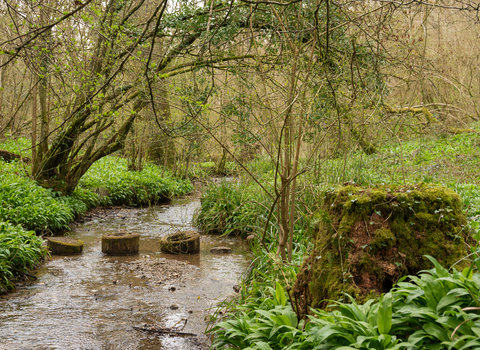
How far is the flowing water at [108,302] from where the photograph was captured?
4281mm

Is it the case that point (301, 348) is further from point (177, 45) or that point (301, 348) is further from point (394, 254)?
point (177, 45)

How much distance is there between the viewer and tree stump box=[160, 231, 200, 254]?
7902 mm

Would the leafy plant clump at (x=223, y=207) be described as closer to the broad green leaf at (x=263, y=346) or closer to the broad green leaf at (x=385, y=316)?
the broad green leaf at (x=263, y=346)

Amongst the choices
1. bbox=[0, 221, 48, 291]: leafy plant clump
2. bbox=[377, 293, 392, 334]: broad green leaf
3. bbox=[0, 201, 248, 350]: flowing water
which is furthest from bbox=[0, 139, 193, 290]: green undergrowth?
bbox=[377, 293, 392, 334]: broad green leaf

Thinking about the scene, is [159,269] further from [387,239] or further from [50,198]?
[387,239]

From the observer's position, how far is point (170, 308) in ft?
17.1

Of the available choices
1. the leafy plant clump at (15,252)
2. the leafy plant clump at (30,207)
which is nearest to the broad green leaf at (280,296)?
the leafy plant clump at (15,252)

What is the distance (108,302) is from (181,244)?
261cm

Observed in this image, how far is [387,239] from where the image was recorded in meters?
3.10

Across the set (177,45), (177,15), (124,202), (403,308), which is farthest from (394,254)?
(124,202)

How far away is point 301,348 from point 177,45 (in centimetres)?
618

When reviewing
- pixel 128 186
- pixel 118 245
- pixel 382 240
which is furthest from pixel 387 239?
pixel 128 186

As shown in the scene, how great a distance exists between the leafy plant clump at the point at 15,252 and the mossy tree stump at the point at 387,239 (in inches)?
183

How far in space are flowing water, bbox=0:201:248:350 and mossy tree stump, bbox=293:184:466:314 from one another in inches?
76.7
